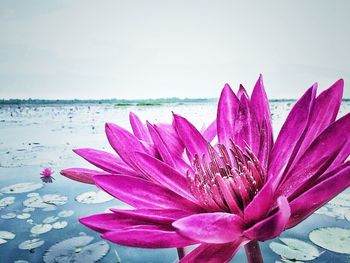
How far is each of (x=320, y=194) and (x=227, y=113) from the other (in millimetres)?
206

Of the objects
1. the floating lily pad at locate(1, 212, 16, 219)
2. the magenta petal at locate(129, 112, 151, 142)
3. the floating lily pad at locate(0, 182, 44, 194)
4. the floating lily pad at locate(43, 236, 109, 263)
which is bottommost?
the floating lily pad at locate(43, 236, 109, 263)

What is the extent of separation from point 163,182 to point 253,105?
0.15 metres

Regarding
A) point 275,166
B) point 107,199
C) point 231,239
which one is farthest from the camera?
point 107,199

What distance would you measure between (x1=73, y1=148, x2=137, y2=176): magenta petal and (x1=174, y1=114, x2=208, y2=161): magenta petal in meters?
0.09

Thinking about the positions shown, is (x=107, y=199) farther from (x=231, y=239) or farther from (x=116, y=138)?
(x=231, y=239)

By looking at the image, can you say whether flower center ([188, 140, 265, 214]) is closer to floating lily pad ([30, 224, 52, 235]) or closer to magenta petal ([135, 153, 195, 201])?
magenta petal ([135, 153, 195, 201])

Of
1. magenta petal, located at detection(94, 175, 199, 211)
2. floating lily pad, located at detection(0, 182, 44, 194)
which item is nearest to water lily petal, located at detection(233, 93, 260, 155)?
magenta petal, located at detection(94, 175, 199, 211)

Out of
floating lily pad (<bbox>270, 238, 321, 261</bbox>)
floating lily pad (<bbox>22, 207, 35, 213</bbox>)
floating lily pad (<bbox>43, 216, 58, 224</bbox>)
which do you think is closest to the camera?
floating lily pad (<bbox>270, 238, 321, 261</bbox>)

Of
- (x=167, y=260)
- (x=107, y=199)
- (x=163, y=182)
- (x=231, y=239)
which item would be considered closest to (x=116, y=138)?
(x=163, y=182)

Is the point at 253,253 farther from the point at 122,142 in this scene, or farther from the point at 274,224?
the point at 122,142

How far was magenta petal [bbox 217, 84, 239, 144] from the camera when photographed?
0.41m

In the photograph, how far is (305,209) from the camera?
23 centimetres

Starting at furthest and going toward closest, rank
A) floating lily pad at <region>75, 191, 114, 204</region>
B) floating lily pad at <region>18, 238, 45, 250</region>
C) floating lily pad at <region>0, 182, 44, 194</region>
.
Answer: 1. floating lily pad at <region>0, 182, 44, 194</region>
2. floating lily pad at <region>75, 191, 114, 204</region>
3. floating lily pad at <region>18, 238, 45, 250</region>

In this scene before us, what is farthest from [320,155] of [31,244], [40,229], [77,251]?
[40,229]
